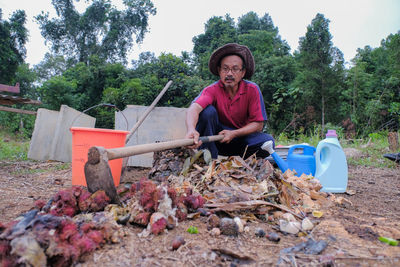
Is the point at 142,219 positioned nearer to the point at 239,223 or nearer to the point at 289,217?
the point at 239,223

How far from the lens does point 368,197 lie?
2289mm

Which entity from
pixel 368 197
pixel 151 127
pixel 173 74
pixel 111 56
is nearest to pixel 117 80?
pixel 173 74

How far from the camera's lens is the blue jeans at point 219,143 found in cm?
279

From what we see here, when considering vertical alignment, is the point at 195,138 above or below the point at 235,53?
below

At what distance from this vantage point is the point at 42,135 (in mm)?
4562

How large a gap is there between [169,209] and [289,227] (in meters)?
0.63

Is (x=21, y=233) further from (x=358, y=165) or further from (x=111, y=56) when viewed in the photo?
(x=111, y=56)

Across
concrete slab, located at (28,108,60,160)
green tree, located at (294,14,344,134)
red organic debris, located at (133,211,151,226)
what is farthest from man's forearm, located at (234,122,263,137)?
green tree, located at (294,14,344,134)

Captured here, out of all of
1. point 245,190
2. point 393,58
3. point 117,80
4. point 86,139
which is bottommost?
point 245,190

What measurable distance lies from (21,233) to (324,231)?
4.47ft

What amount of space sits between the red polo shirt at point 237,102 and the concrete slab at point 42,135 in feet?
10.3

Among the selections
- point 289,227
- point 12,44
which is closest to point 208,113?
point 289,227

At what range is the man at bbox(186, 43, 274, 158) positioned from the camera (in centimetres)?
281

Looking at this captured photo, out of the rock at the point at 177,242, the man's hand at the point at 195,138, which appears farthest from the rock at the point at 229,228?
the man's hand at the point at 195,138
